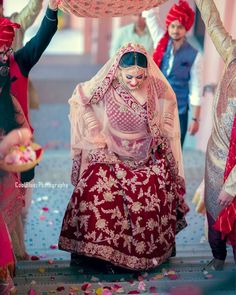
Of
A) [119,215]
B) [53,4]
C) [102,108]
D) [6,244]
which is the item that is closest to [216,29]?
[102,108]

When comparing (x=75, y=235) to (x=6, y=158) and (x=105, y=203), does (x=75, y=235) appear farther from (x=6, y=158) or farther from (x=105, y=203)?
(x=6, y=158)

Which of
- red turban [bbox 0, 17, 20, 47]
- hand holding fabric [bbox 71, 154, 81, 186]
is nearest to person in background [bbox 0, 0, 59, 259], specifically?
red turban [bbox 0, 17, 20, 47]

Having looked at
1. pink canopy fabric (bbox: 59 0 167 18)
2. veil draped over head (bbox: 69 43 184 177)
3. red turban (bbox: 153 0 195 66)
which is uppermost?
pink canopy fabric (bbox: 59 0 167 18)

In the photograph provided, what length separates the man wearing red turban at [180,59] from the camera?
450 cm

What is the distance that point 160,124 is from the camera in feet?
12.1

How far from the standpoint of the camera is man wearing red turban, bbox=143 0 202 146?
4496mm

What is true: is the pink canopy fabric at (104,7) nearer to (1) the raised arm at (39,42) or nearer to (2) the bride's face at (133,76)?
(1) the raised arm at (39,42)

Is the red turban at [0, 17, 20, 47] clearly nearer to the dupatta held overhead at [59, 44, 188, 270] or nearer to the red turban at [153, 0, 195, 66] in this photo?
the dupatta held overhead at [59, 44, 188, 270]

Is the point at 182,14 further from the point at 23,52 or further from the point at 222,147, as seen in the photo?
the point at 23,52

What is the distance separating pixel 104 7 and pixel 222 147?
970 mm

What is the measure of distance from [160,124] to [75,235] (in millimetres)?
770

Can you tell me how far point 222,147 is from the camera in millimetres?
3516

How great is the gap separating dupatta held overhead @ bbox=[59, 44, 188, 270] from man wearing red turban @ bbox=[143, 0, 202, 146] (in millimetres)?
911

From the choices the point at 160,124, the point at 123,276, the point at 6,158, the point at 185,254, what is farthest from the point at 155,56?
the point at 6,158
